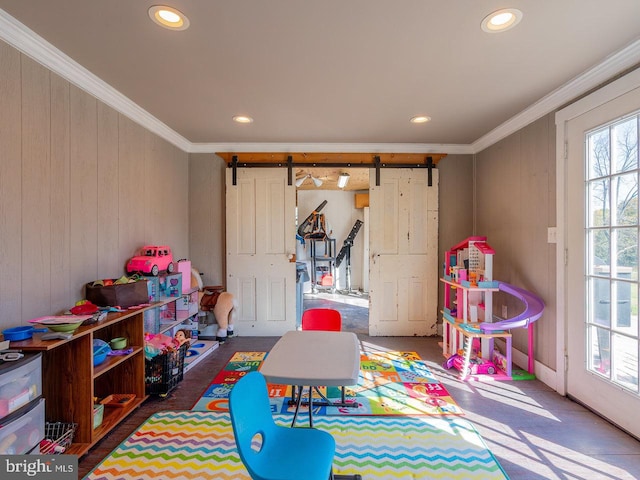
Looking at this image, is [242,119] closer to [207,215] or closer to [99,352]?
[207,215]

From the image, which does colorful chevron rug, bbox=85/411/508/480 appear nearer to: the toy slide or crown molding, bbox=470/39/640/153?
the toy slide

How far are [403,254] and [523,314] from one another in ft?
→ 5.54

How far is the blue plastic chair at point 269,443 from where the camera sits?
1.20 metres

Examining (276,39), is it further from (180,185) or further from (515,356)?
(515,356)

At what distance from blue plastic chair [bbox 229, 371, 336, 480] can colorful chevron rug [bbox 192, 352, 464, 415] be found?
104 centimetres

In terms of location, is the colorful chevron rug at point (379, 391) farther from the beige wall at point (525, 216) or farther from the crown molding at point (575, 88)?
the crown molding at point (575, 88)

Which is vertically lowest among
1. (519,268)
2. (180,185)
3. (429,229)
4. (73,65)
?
(519,268)

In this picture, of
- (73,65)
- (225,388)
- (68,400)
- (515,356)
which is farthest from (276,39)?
(515,356)

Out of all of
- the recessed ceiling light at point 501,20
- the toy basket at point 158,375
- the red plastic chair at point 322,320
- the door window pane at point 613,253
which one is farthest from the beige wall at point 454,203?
the toy basket at point 158,375

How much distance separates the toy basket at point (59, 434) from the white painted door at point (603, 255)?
3.56 meters

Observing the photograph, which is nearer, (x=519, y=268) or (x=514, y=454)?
(x=514, y=454)

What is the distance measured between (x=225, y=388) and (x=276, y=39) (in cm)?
276

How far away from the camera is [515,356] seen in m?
3.44

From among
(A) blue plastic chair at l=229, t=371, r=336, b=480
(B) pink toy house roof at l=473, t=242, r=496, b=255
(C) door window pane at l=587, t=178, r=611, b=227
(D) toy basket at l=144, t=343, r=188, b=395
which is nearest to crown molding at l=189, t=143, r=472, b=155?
(B) pink toy house roof at l=473, t=242, r=496, b=255
